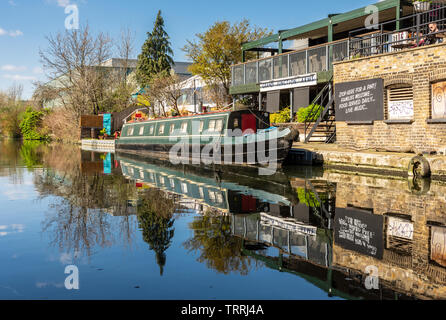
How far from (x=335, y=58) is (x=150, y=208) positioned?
13709 millimetres

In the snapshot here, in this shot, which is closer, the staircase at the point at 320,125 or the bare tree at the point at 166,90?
the staircase at the point at 320,125

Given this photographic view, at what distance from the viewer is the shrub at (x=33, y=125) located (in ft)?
174

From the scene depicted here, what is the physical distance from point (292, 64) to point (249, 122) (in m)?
6.59

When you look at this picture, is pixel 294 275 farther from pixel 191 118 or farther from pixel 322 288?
pixel 191 118

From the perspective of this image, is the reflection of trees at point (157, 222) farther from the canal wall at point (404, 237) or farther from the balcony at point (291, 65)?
the balcony at point (291, 65)

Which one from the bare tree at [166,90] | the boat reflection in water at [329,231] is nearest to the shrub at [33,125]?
the bare tree at [166,90]

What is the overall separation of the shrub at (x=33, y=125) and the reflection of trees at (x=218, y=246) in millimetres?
49841

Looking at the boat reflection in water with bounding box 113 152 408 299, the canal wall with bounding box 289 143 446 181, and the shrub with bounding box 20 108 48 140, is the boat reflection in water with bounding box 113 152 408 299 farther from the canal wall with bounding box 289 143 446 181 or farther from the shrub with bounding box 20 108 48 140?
the shrub with bounding box 20 108 48 140

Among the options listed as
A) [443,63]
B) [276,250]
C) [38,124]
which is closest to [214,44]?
[443,63]

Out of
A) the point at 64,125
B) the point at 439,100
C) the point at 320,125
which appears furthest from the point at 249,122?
the point at 64,125

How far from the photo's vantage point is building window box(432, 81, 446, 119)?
495 inches

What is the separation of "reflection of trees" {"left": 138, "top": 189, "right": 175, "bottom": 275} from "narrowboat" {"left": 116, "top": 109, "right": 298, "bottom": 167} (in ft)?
18.6

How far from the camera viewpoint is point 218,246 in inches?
227

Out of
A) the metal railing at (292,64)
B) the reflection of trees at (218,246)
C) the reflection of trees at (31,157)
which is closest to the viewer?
the reflection of trees at (218,246)
